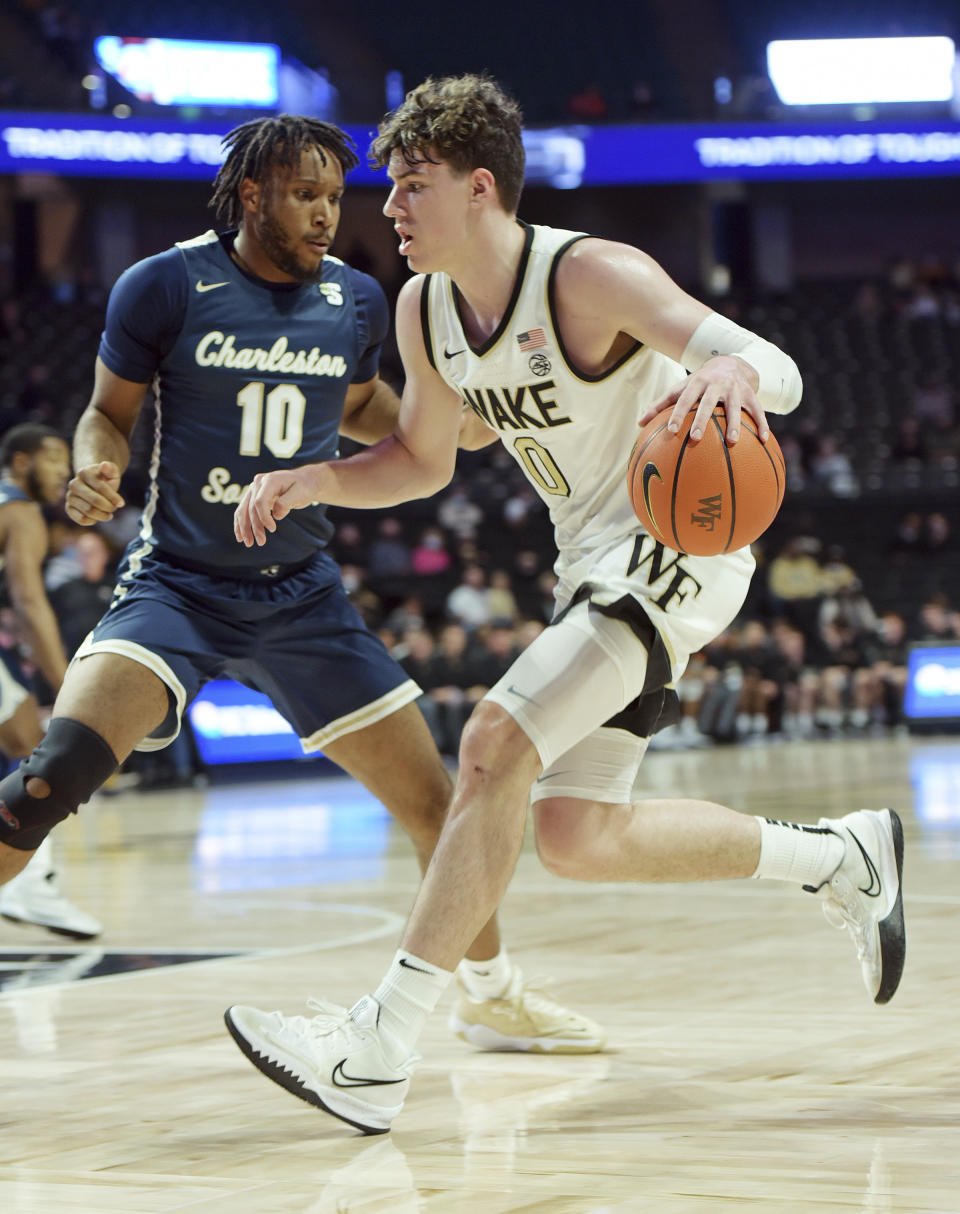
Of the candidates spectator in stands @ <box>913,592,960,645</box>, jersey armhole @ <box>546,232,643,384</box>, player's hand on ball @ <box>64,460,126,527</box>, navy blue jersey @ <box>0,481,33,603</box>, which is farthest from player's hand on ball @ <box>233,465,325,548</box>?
spectator in stands @ <box>913,592,960,645</box>

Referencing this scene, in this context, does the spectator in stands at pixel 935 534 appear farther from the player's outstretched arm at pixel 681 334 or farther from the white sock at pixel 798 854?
the player's outstretched arm at pixel 681 334

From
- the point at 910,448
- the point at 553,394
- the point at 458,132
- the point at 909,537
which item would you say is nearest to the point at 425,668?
the point at 909,537

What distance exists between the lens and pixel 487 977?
→ 3963 mm

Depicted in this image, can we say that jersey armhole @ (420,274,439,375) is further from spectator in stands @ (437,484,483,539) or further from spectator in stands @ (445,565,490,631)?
spectator in stands @ (437,484,483,539)

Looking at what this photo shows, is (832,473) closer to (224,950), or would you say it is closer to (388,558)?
(388,558)

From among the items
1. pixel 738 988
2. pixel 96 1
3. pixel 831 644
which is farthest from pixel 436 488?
pixel 96 1

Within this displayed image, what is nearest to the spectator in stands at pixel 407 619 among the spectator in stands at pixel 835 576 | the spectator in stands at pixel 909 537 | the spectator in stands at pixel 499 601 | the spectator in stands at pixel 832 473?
the spectator in stands at pixel 499 601

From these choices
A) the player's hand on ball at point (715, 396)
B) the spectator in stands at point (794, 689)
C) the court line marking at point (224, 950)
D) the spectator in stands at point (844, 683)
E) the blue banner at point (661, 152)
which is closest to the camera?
the player's hand on ball at point (715, 396)

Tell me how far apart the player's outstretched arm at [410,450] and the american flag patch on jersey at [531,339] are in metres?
0.32

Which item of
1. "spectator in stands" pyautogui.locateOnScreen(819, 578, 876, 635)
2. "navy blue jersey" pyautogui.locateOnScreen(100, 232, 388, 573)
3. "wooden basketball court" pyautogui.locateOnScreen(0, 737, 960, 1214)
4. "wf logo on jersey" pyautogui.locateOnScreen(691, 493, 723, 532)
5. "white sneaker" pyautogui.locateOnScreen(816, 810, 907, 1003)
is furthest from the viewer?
"spectator in stands" pyautogui.locateOnScreen(819, 578, 876, 635)

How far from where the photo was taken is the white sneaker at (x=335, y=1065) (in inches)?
121

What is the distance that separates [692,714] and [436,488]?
12862 mm

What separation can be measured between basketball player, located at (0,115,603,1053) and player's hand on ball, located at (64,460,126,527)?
6.8 inches

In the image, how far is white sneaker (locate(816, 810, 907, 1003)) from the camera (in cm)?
366
